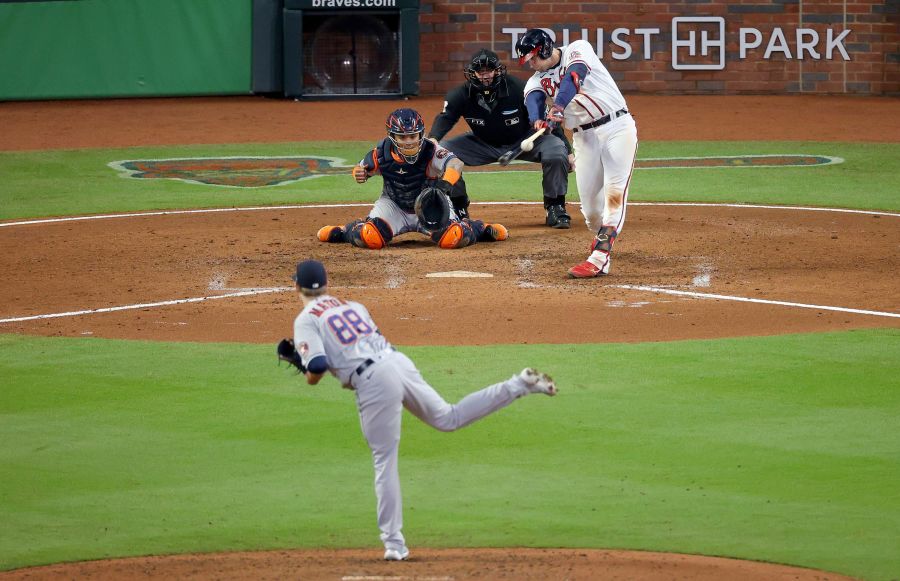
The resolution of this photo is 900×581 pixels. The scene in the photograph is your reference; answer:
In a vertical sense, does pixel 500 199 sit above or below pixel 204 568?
above

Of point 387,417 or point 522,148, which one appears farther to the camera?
point 522,148

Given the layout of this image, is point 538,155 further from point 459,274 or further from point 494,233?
point 459,274

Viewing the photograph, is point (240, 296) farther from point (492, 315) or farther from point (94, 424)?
point (94, 424)

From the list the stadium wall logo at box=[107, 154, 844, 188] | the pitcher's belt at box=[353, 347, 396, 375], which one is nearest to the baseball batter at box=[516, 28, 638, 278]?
the pitcher's belt at box=[353, 347, 396, 375]

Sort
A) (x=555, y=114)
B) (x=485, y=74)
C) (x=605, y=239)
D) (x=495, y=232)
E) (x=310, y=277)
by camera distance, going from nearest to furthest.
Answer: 1. (x=310, y=277)
2. (x=555, y=114)
3. (x=605, y=239)
4. (x=495, y=232)
5. (x=485, y=74)

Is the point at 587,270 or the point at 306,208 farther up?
the point at 306,208

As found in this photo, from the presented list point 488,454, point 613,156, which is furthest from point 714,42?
point 488,454

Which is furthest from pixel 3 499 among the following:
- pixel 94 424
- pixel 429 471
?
pixel 429 471
